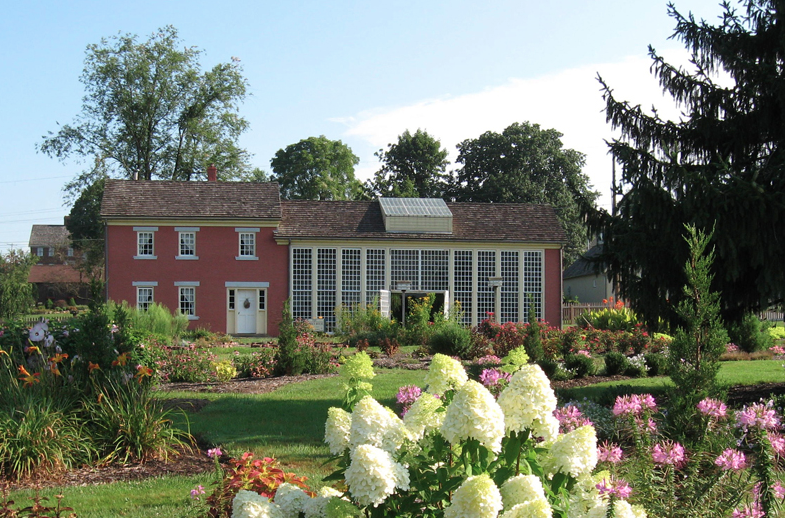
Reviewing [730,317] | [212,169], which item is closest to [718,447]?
[730,317]

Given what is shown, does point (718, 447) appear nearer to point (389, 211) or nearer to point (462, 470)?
point (462, 470)

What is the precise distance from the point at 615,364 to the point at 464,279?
15632 mm

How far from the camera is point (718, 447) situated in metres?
5.19

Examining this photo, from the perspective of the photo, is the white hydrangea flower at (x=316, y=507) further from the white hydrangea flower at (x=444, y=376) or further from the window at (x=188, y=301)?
the window at (x=188, y=301)

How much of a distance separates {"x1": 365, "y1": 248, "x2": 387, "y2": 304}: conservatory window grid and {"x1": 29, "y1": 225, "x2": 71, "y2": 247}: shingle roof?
62.2m

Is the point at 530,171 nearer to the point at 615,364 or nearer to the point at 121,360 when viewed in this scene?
the point at 615,364

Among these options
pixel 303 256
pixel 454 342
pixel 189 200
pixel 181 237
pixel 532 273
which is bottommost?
pixel 454 342

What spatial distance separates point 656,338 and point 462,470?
18.0 metres

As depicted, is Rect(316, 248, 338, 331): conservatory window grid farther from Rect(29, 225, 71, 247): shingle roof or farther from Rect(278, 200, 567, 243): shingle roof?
Rect(29, 225, 71, 247): shingle roof

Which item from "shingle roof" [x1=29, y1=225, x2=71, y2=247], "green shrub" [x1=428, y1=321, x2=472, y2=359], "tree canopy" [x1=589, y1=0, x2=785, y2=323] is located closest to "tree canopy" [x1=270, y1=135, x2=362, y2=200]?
"green shrub" [x1=428, y1=321, x2=472, y2=359]

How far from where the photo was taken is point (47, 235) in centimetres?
8262

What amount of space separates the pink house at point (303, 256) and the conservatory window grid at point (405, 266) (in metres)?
0.04

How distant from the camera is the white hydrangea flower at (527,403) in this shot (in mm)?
2908

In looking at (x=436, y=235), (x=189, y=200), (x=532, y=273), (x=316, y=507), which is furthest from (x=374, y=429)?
(x=189, y=200)
